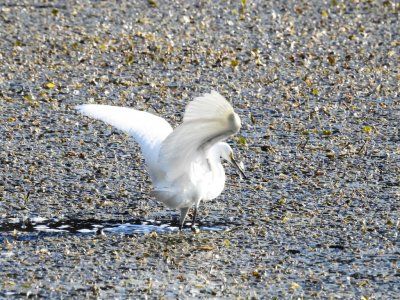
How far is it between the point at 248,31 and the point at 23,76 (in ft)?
11.6

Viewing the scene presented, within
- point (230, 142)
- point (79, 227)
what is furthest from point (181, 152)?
point (230, 142)

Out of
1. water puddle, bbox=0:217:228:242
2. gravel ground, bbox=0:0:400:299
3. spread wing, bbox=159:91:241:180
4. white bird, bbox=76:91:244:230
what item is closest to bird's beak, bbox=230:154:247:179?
white bird, bbox=76:91:244:230

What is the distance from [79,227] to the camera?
8.12 meters

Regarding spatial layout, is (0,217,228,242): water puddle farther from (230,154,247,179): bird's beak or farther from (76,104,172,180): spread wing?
(230,154,247,179): bird's beak

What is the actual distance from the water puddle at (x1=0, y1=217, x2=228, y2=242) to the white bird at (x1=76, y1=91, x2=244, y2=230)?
0.68 ft

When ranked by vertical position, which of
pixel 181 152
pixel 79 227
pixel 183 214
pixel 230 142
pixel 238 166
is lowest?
pixel 79 227

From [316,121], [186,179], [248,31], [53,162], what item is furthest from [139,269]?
[248,31]

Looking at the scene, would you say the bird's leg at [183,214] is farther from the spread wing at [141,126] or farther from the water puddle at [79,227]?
the spread wing at [141,126]

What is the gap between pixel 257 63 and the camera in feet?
43.3

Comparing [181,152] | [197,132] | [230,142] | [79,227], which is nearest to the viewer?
[197,132]

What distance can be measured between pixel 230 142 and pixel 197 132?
10.1ft

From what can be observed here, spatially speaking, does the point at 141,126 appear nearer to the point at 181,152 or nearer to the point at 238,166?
the point at 181,152

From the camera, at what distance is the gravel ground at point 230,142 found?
728 centimetres

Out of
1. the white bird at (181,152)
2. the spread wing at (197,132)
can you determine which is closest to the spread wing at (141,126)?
the white bird at (181,152)
